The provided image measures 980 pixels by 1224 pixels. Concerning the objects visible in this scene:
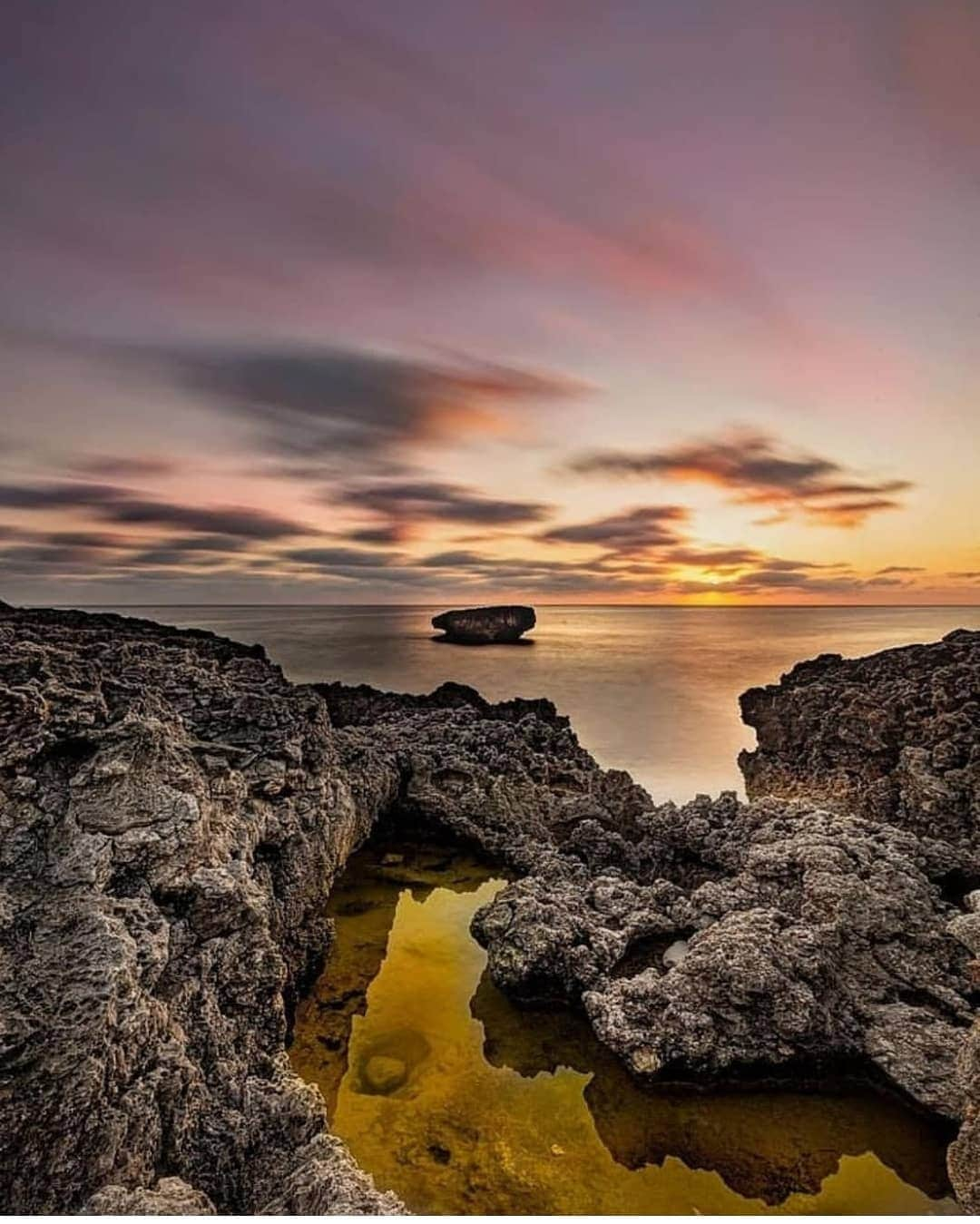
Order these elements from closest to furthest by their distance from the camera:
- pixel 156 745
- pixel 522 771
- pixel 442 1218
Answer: pixel 442 1218 → pixel 156 745 → pixel 522 771

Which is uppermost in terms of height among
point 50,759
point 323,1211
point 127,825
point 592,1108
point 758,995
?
point 50,759

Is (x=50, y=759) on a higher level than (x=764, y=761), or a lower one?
higher

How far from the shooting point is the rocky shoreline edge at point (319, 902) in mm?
2520

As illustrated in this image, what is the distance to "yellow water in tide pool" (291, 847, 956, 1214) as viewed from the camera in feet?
10.7

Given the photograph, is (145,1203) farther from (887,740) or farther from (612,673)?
(612,673)

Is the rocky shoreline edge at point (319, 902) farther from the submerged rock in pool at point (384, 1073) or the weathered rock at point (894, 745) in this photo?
the submerged rock in pool at point (384, 1073)

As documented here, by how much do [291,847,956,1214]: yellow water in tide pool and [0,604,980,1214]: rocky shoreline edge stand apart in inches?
7.6

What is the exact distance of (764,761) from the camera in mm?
8539

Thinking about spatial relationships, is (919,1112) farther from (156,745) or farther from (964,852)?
(156,745)

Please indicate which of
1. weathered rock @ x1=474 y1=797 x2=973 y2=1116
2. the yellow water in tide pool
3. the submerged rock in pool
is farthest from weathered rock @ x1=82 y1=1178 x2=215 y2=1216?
weathered rock @ x1=474 y1=797 x2=973 y2=1116

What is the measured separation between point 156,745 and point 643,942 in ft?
11.5

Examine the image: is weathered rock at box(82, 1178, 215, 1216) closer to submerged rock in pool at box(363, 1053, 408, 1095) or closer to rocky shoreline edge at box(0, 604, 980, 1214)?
rocky shoreline edge at box(0, 604, 980, 1214)

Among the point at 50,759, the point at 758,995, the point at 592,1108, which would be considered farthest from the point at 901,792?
the point at 50,759

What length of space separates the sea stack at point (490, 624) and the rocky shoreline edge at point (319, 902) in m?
9.36
